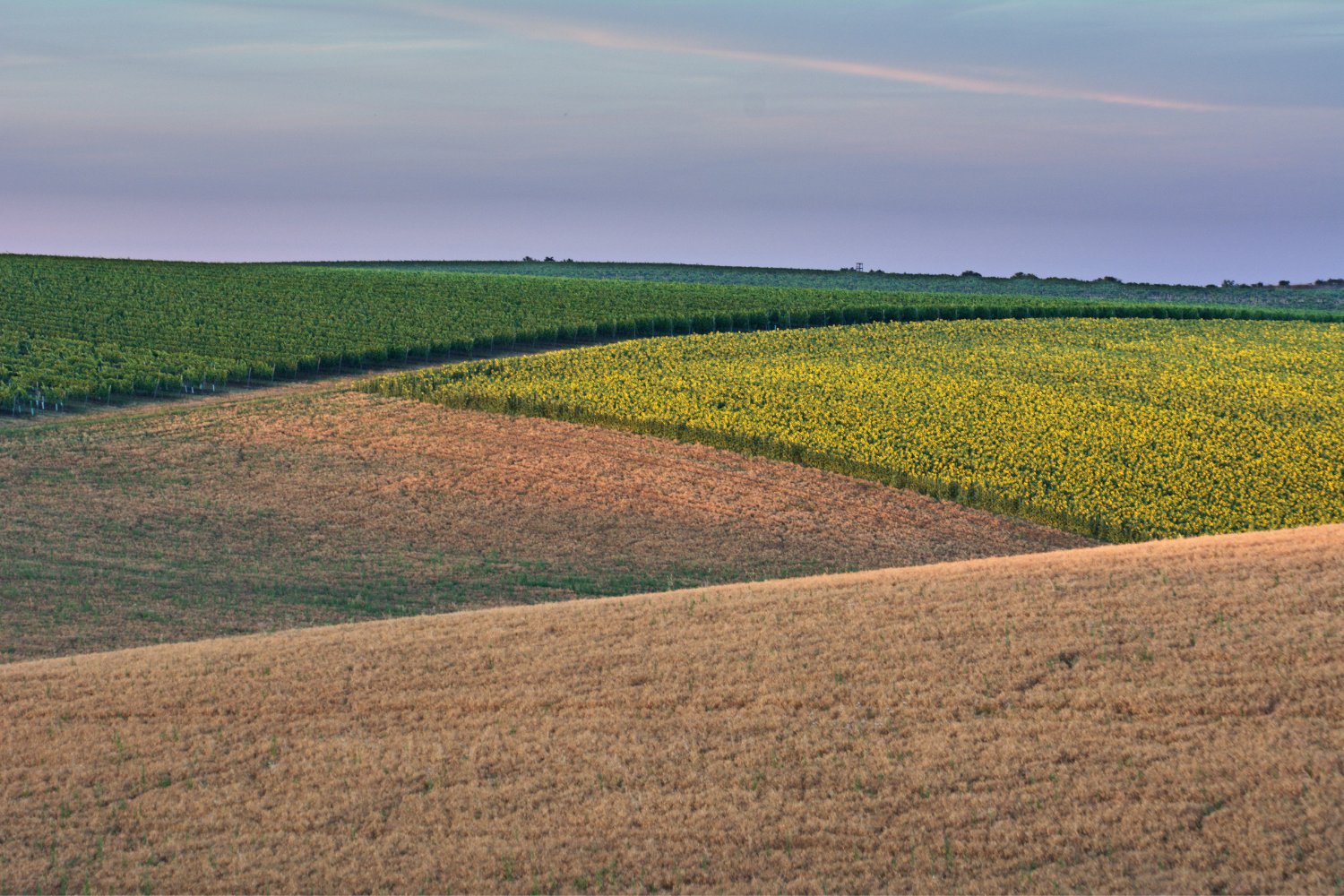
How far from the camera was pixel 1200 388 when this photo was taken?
137 ft

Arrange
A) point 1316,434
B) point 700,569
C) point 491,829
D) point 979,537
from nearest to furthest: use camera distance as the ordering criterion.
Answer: point 491,829, point 700,569, point 979,537, point 1316,434

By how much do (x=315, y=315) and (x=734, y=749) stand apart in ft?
181

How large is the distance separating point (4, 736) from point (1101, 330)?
55669mm

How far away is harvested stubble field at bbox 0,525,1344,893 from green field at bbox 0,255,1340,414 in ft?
106

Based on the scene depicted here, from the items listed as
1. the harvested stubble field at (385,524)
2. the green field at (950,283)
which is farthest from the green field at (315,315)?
the green field at (950,283)

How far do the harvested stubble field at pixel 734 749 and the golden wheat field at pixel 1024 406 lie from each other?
11.7 meters

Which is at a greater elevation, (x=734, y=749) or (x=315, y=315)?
(x=315, y=315)

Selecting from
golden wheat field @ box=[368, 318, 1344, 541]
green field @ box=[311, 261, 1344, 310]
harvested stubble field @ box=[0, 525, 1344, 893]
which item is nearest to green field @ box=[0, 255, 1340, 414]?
golden wheat field @ box=[368, 318, 1344, 541]

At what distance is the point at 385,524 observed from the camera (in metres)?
27.3

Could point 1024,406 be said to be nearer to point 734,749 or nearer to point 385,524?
point 385,524

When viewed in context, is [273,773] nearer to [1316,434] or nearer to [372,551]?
[372,551]

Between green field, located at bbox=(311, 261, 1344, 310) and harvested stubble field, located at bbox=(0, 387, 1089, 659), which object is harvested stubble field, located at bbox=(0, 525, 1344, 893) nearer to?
harvested stubble field, located at bbox=(0, 387, 1089, 659)

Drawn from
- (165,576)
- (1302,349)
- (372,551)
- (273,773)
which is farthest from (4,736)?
(1302,349)

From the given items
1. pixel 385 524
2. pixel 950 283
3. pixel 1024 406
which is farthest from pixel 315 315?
pixel 950 283
